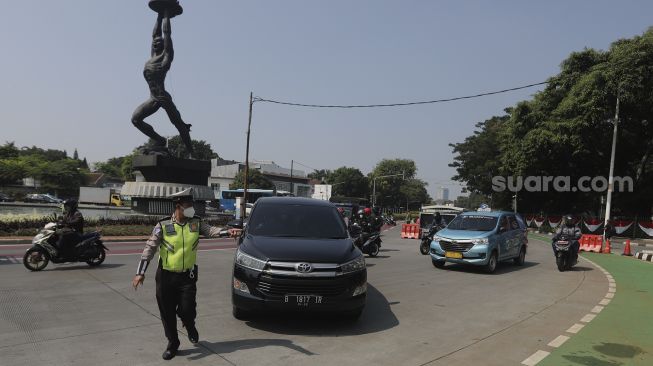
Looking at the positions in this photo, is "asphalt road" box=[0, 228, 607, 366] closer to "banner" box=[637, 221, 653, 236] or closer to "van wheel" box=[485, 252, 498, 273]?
"van wheel" box=[485, 252, 498, 273]

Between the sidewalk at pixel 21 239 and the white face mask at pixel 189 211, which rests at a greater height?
the white face mask at pixel 189 211

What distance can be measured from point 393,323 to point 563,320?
2.90m

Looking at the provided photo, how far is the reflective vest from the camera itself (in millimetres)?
5141

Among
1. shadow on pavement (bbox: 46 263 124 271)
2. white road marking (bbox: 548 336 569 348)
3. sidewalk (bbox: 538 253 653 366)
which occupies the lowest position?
shadow on pavement (bbox: 46 263 124 271)

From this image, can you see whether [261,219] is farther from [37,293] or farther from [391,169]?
[391,169]

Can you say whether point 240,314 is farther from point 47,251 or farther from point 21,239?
point 21,239

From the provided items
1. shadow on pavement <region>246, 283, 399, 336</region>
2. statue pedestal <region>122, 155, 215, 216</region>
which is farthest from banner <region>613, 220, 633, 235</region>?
shadow on pavement <region>246, 283, 399, 336</region>

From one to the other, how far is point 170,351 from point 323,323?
2.37 metres

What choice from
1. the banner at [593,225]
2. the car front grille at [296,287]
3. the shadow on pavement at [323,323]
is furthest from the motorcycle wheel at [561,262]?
the banner at [593,225]

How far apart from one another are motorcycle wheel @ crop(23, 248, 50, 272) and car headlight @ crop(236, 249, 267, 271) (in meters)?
6.44

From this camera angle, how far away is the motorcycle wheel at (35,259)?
34.4 feet

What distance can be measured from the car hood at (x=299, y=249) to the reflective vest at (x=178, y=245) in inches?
47.4

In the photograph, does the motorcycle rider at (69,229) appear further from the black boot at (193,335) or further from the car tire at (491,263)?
the car tire at (491,263)

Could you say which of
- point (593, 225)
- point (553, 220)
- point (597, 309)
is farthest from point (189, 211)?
point (553, 220)
